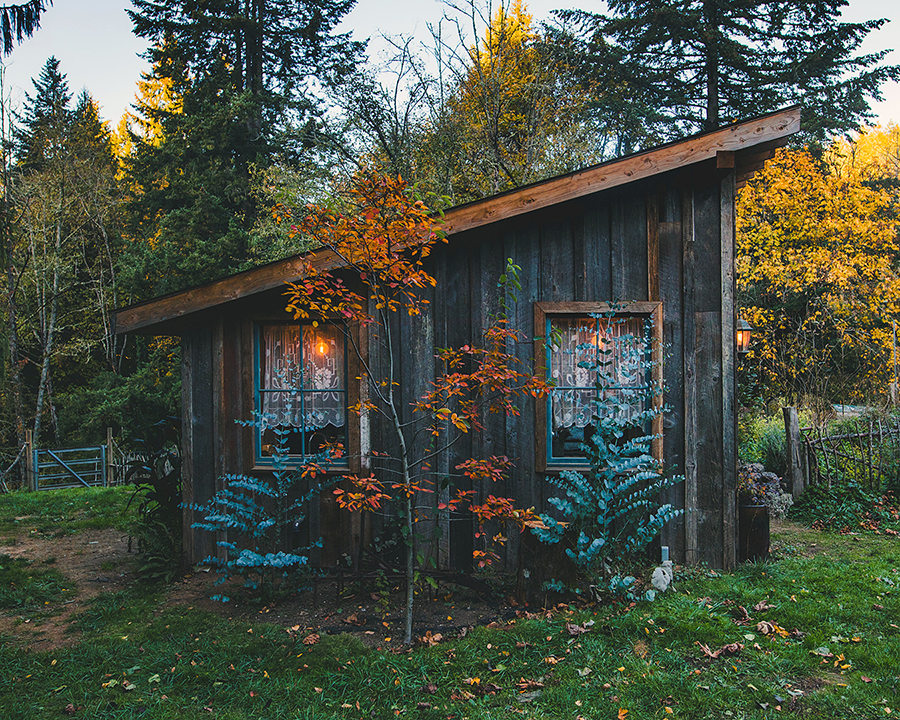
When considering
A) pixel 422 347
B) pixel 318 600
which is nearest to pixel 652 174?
pixel 422 347

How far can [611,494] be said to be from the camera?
451 cm

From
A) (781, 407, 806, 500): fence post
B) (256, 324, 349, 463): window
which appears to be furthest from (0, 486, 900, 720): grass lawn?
(781, 407, 806, 500): fence post

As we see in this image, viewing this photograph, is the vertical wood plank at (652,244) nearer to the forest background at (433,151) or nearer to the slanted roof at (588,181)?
the slanted roof at (588,181)

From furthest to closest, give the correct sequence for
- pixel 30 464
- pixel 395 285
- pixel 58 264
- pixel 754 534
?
pixel 58 264 < pixel 30 464 < pixel 754 534 < pixel 395 285

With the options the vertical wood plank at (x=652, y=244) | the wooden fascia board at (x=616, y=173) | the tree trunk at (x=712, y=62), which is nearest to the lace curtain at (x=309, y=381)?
the wooden fascia board at (x=616, y=173)

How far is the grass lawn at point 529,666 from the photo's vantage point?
126 inches

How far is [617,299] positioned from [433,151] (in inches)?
385

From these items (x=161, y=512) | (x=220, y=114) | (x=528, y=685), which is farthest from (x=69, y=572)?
(x=220, y=114)

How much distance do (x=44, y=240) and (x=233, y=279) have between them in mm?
13965

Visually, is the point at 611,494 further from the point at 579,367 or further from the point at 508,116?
the point at 508,116

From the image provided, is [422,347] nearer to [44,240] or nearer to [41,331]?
[44,240]

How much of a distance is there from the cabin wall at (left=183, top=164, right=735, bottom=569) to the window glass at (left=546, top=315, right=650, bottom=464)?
0.66 ft

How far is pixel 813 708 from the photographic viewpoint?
303 cm

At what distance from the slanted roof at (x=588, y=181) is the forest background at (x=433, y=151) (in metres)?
8.61
